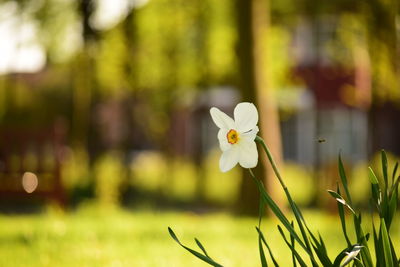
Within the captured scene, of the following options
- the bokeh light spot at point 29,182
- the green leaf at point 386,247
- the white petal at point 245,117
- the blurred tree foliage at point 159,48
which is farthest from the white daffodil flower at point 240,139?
the blurred tree foliage at point 159,48

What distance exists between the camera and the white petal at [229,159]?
75.7 inches

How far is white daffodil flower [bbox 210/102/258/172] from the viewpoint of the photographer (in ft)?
6.26

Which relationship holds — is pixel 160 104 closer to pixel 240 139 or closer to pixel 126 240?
pixel 126 240

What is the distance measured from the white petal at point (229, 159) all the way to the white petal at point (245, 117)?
6cm

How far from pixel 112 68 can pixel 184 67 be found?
1403 millimetres

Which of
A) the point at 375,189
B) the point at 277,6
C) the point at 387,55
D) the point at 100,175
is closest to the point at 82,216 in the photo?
the point at 100,175

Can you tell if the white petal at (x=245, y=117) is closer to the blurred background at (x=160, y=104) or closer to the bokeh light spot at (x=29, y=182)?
the blurred background at (x=160, y=104)

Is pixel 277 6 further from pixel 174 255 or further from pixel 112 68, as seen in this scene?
pixel 174 255

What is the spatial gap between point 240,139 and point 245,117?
7 centimetres

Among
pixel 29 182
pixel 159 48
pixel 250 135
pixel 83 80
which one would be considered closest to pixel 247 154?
pixel 250 135

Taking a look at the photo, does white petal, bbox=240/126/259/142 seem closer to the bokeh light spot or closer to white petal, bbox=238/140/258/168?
white petal, bbox=238/140/258/168

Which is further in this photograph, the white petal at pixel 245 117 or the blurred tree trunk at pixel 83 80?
the blurred tree trunk at pixel 83 80

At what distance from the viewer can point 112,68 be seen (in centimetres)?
1284

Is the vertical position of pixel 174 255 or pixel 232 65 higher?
pixel 232 65
